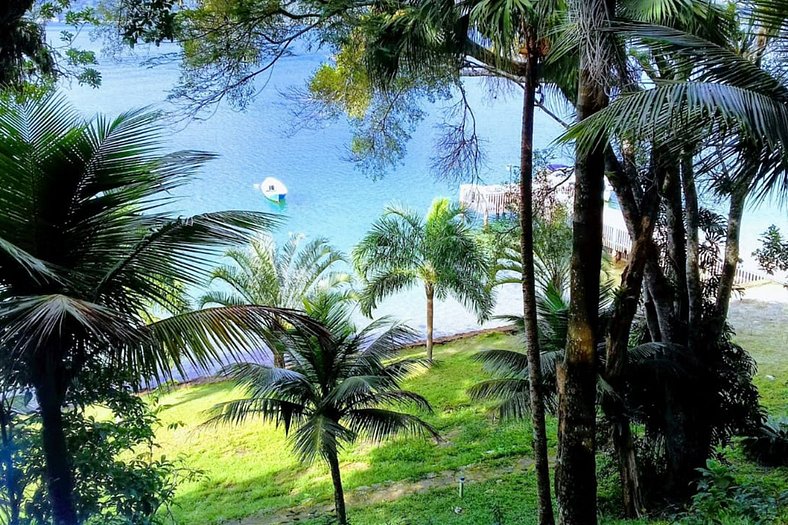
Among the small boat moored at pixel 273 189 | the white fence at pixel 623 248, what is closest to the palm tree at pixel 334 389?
the white fence at pixel 623 248

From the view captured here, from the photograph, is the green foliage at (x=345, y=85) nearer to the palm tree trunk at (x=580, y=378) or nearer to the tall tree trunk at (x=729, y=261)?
the palm tree trunk at (x=580, y=378)

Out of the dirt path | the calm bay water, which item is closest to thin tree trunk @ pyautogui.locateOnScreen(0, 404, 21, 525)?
the dirt path

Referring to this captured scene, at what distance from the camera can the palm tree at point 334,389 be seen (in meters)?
7.33

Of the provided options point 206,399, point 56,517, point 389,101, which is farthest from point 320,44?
point 206,399

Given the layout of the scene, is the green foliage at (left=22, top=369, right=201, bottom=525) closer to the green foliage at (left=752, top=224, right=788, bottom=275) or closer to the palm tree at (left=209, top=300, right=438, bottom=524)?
the palm tree at (left=209, top=300, right=438, bottom=524)

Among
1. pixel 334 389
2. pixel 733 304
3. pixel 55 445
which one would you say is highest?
pixel 733 304

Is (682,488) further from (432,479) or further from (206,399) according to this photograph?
(206,399)

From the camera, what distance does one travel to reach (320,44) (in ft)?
24.6

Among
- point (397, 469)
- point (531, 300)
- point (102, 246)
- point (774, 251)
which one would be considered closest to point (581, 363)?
point (531, 300)

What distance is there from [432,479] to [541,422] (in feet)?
→ 13.6

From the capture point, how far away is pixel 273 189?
25.5m

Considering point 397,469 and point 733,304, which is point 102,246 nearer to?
point 397,469

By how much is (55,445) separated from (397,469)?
7181 millimetres

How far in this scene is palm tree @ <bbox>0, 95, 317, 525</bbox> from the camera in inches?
124
